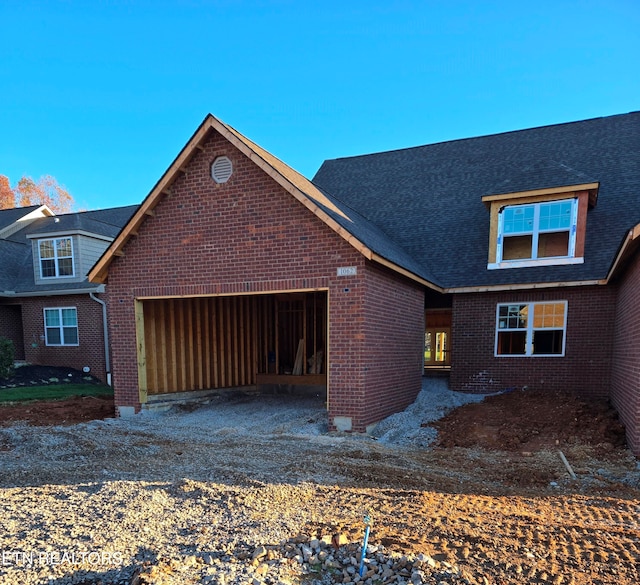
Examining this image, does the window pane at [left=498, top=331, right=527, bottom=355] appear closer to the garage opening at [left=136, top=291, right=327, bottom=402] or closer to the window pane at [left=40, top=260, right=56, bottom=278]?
the garage opening at [left=136, top=291, right=327, bottom=402]

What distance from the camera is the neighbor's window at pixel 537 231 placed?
10438 mm

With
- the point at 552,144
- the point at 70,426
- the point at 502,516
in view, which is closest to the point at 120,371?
the point at 70,426

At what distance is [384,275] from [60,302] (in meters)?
14.1

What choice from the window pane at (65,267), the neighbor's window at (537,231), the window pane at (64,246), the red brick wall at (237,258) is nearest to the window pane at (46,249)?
the window pane at (64,246)

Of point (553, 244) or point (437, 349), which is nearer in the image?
point (553, 244)

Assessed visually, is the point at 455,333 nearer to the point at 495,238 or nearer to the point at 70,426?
the point at 495,238

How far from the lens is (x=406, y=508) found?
433cm

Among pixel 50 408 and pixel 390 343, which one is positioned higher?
pixel 390 343

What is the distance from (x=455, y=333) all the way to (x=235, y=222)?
7.01 m

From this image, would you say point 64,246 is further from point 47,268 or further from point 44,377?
point 44,377

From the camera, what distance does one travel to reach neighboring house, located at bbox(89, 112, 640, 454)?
7859 mm

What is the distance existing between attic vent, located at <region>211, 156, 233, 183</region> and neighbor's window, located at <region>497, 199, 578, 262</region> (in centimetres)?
755

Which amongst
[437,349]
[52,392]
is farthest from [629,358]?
[52,392]

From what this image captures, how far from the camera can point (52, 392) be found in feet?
41.5
